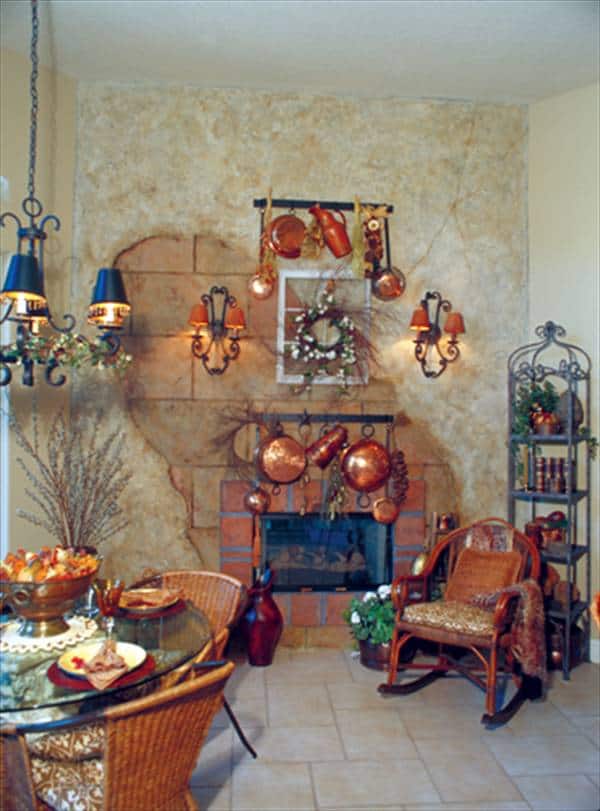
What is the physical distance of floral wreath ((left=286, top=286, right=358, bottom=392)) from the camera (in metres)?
4.18

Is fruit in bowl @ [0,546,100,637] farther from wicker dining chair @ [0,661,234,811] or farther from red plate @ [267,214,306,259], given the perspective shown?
red plate @ [267,214,306,259]

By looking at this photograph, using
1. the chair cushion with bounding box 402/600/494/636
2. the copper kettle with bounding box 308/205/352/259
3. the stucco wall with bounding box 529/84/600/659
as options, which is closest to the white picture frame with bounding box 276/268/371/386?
the copper kettle with bounding box 308/205/352/259

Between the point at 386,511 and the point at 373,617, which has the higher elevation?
the point at 386,511

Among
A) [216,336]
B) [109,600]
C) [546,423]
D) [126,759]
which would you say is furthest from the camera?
[216,336]

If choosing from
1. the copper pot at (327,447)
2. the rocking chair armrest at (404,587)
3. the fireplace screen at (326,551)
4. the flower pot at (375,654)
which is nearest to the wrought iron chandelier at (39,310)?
the copper pot at (327,447)

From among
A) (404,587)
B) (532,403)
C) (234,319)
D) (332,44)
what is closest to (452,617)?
(404,587)

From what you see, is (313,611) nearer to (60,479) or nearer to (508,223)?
(60,479)

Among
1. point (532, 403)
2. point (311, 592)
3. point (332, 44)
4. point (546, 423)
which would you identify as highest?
point (332, 44)

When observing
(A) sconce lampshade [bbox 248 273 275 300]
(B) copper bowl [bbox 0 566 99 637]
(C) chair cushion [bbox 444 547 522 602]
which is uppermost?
(A) sconce lampshade [bbox 248 273 275 300]

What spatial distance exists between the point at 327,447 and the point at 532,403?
1.29m

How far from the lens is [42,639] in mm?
2193

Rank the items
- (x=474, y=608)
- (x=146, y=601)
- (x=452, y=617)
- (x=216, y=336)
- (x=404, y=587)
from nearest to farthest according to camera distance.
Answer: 1. (x=146, y=601)
2. (x=452, y=617)
3. (x=474, y=608)
4. (x=404, y=587)
5. (x=216, y=336)

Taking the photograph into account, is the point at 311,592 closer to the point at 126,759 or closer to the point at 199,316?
the point at 199,316

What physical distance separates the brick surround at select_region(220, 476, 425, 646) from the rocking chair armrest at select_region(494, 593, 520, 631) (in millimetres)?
1043
